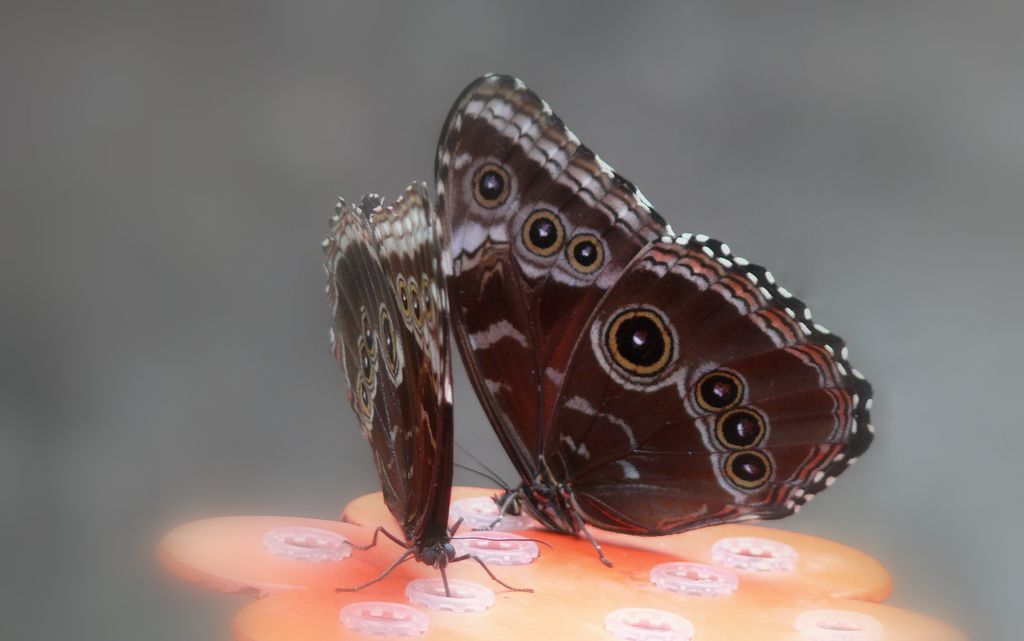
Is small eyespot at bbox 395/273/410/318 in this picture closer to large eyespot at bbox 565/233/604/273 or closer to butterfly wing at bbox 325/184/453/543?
butterfly wing at bbox 325/184/453/543

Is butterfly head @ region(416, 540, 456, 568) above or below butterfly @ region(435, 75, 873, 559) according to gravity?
below

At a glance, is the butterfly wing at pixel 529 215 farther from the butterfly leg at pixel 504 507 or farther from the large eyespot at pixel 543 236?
the butterfly leg at pixel 504 507

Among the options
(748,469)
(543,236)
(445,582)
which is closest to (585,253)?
(543,236)

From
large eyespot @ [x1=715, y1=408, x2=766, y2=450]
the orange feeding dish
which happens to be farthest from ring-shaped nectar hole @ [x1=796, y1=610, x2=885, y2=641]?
large eyespot @ [x1=715, y1=408, x2=766, y2=450]

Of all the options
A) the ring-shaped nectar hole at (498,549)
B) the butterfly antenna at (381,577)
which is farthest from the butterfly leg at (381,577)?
the ring-shaped nectar hole at (498,549)

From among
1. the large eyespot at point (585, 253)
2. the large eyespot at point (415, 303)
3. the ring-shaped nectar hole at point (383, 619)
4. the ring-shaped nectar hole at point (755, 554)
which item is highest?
the large eyespot at point (585, 253)

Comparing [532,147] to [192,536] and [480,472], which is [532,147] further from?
[192,536]
